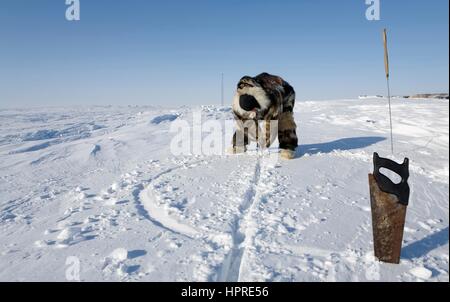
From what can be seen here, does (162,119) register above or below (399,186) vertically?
above

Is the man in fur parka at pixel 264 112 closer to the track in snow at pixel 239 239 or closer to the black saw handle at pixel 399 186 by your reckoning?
the track in snow at pixel 239 239

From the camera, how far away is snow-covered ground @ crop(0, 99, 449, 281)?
193 cm

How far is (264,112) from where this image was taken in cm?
404

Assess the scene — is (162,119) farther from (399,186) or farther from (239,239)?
(399,186)

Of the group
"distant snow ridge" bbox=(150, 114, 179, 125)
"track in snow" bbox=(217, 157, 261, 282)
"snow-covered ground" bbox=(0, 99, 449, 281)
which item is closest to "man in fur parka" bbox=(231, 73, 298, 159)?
"snow-covered ground" bbox=(0, 99, 449, 281)

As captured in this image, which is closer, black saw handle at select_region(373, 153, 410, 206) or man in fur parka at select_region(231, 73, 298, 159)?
black saw handle at select_region(373, 153, 410, 206)

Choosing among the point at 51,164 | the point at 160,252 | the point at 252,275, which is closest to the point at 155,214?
the point at 160,252

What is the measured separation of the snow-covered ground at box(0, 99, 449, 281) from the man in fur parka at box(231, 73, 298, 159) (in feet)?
1.00

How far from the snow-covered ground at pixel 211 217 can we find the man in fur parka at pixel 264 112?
0.30 metres

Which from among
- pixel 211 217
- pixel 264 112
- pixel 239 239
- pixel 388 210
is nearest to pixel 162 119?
pixel 264 112

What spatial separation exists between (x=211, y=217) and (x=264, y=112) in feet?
6.02

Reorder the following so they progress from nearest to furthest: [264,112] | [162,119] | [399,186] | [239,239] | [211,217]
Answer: [399,186] < [239,239] < [211,217] < [264,112] < [162,119]

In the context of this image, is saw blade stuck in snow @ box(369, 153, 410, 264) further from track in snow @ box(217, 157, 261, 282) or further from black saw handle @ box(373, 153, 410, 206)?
track in snow @ box(217, 157, 261, 282)

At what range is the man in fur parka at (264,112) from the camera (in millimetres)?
3996
